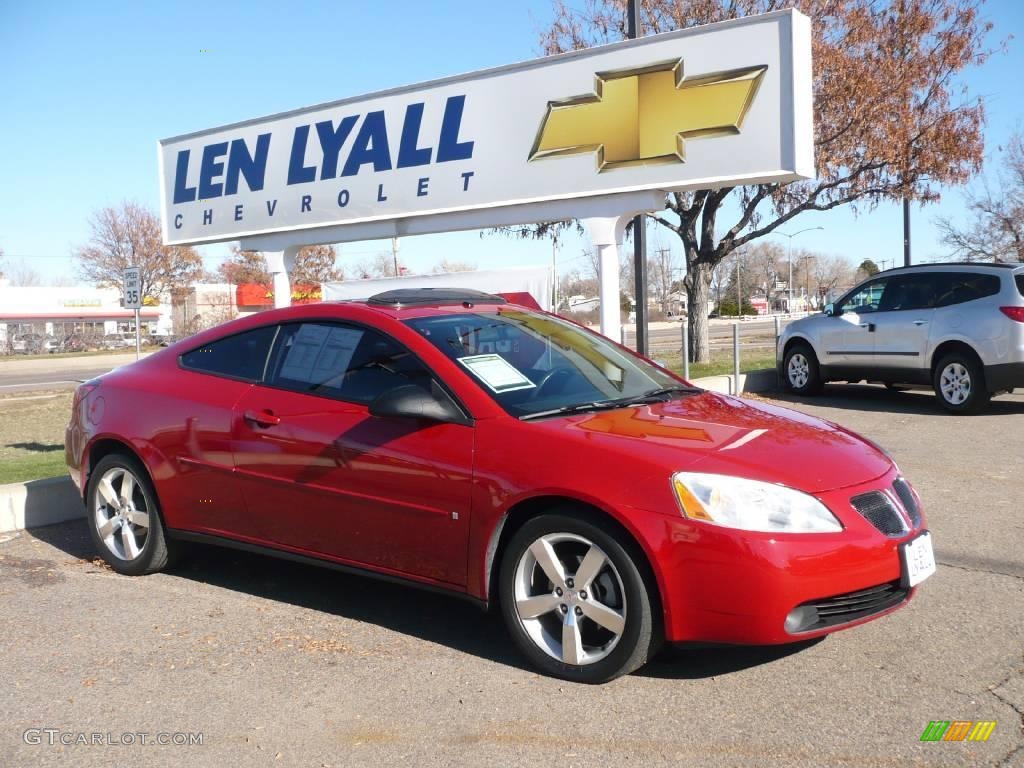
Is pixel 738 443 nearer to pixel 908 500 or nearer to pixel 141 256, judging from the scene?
pixel 908 500

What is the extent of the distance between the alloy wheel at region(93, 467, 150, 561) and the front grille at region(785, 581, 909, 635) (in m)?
3.59

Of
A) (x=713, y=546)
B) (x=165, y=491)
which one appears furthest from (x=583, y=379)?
(x=165, y=491)

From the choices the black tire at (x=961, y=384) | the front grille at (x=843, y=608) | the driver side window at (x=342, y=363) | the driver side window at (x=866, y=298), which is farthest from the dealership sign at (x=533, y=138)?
the front grille at (x=843, y=608)

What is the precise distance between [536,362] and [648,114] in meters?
5.38

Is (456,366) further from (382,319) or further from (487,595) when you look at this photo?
(487,595)

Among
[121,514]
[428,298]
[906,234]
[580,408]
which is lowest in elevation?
[121,514]

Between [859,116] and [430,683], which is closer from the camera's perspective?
Answer: [430,683]

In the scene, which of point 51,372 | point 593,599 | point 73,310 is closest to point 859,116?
point 593,599

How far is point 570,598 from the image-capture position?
3.88 metres

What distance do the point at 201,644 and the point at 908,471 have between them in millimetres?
5988

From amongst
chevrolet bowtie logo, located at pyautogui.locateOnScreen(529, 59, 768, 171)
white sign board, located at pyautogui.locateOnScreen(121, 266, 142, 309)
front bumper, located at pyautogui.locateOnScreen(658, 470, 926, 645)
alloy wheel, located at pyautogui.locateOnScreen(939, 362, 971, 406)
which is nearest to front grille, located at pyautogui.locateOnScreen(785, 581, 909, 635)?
front bumper, located at pyautogui.locateOnScreen(658, 470, 926, 645)

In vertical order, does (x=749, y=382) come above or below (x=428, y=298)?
below

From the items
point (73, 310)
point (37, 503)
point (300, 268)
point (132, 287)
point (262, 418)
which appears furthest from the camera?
point (73, 310)

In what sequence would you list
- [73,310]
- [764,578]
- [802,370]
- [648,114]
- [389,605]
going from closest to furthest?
[764,578] < [389,605] < [648,114] < [802,370] < [73,310]
